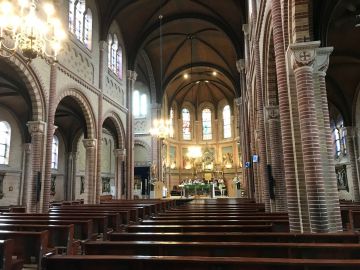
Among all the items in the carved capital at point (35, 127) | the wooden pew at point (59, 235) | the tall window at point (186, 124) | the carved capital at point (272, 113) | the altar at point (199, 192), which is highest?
the tall window at point (186, 124)

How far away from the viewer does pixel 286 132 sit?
7457mm

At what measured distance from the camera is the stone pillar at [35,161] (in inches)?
503

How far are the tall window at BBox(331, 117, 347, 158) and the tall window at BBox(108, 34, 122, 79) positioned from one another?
17.2m

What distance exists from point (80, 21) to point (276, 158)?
1406cm

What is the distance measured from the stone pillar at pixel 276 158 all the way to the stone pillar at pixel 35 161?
31.2 ft

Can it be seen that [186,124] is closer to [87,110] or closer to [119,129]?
[119,129]

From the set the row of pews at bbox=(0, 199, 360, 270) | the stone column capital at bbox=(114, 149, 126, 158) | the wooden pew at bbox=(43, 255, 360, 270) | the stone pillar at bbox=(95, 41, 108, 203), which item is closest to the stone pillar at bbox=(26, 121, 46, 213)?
the stone pillar at bbox=(95, 41, 108, 203)

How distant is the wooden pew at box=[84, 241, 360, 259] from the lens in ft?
11.8

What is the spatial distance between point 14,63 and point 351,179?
72.6ft

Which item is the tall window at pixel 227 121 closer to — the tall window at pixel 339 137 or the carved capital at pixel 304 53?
the tall window at pixel 339 137

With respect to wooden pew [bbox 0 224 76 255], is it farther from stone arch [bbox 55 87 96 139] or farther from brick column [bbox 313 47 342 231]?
stone arch [bbox 55 87 96 139]

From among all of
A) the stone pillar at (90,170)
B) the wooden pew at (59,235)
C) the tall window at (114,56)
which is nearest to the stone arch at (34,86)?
the stone pillar at (90,170)

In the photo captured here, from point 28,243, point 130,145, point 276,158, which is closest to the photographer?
point 28,243

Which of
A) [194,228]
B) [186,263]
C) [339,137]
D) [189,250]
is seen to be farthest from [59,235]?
[339,137]
